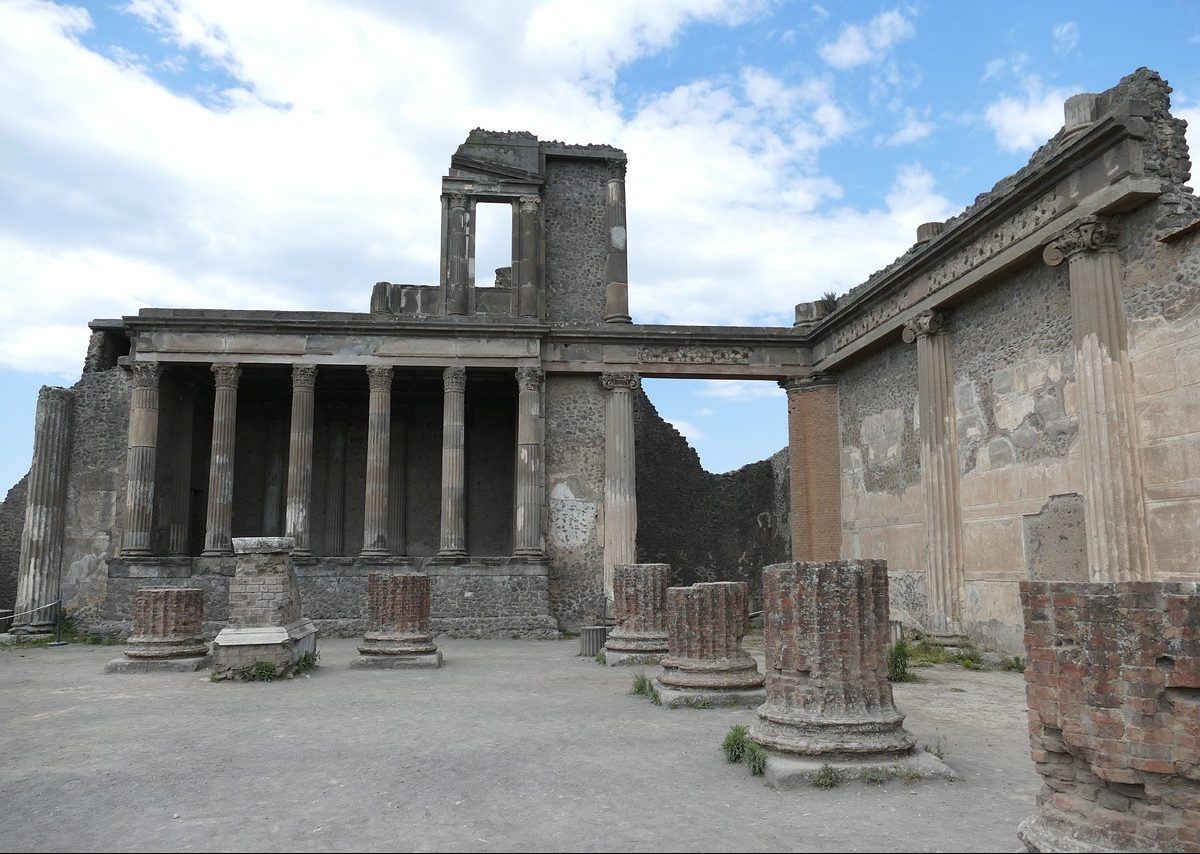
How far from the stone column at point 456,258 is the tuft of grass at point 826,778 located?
16.2m

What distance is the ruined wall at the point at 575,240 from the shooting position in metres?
21.2

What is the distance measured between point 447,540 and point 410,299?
6365 mm

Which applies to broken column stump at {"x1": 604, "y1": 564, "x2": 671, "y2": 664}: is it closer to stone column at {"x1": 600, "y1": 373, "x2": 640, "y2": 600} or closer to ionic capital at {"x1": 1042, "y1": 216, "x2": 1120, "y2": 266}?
stone column at {"x1": 600, "y1": 373, "x2": 640, "y2": 600}

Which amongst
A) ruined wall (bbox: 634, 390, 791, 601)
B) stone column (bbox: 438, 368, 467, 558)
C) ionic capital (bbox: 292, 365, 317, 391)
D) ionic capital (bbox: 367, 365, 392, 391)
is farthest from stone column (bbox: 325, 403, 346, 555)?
ruined wall (bbox: 634, 390, 791, 601)

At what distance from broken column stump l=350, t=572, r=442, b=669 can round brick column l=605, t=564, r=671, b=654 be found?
260 centimetres

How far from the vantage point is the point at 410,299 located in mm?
20891

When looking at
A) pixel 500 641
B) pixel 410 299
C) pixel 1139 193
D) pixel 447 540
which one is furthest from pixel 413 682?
pixel 410 299

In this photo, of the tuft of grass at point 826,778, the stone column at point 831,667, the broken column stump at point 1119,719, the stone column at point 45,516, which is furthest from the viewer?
the stone column at point 45,516

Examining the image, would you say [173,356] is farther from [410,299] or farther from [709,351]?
[709,351]

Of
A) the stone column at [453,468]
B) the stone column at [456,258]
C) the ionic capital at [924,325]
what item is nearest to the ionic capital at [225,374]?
the stone column at [453,468]

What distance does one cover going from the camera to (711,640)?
339 inches

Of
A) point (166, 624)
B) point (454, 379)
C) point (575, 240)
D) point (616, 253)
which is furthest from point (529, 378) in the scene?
point (166, 624)

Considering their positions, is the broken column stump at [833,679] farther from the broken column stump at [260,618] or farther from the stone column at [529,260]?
the stone column at [529,260]

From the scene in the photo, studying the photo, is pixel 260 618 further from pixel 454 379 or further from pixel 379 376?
pixel 454 379
